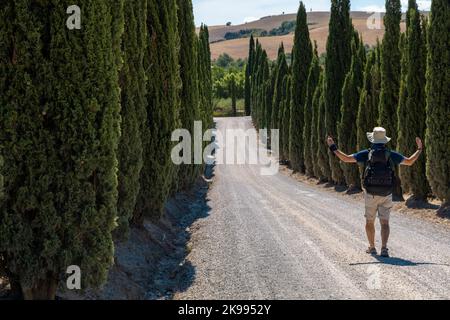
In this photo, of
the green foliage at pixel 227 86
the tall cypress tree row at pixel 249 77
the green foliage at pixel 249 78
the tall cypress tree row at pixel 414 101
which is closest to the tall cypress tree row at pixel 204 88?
the tall cypress tree row at pixel 414 101

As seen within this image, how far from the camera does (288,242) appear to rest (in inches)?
385

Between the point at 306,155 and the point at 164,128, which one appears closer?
the point at 164,128

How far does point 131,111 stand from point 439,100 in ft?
28.1

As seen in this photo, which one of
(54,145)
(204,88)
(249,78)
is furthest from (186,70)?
(249,78)

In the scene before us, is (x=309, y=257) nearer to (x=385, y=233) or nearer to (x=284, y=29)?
(x=385, y=233)

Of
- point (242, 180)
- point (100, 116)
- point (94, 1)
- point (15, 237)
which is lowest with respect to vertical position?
point (242, 180)

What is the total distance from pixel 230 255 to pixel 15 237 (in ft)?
14.0

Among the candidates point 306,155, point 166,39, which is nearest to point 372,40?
point 306,155

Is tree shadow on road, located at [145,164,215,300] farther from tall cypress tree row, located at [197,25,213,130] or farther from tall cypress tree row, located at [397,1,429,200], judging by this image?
tall cypress tree row, located at [197,25,213,130]

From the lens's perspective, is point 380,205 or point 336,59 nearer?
point 380,205

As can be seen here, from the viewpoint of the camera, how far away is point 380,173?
26.8 feet

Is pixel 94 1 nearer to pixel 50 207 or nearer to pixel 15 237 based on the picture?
pixel 50 207

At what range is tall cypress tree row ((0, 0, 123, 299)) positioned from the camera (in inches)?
211

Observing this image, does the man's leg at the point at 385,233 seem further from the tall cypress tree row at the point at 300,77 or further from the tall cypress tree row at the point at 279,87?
the tall cypress tree row at the point at 279,87
